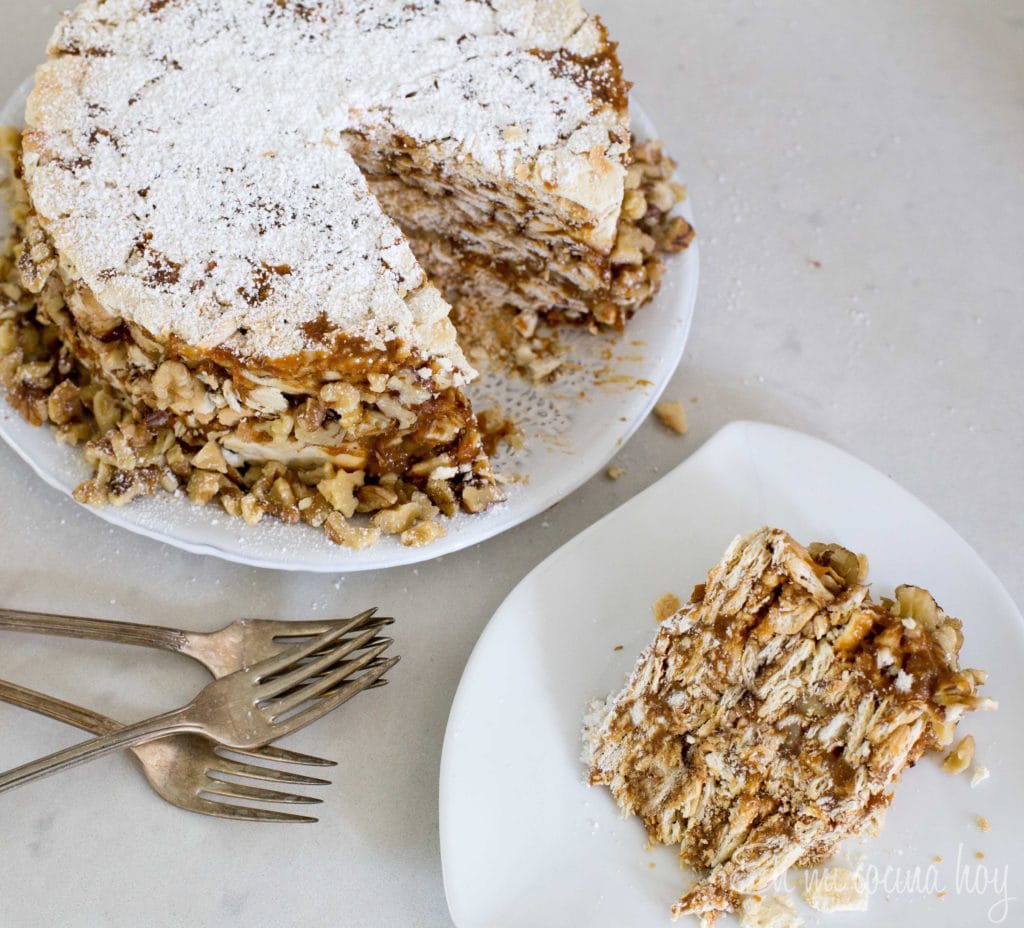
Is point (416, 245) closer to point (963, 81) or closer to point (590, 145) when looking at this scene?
point (590, 145)

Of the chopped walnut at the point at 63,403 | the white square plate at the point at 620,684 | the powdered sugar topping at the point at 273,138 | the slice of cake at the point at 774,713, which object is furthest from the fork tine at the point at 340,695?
the chopped walnut at the point at 63,403

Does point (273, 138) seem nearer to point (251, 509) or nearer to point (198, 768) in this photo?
point (251, 509)

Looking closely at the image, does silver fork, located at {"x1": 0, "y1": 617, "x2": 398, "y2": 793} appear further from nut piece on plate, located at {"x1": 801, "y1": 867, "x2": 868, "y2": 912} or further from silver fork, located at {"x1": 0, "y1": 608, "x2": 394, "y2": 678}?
nut piece on plate, located at {"x1": 801, "y1": 867, "x2": 868, "y2": 912}

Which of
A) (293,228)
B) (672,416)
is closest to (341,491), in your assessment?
(293,228)

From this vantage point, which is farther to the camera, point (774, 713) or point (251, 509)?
point (251, 509)

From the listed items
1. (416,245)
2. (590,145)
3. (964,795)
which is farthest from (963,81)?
(964,795)
